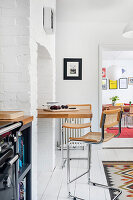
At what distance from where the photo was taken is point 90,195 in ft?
7.48

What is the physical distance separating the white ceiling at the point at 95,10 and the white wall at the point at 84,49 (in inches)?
7.3

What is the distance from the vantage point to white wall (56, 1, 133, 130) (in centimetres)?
443

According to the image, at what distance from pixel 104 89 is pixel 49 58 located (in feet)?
19.8

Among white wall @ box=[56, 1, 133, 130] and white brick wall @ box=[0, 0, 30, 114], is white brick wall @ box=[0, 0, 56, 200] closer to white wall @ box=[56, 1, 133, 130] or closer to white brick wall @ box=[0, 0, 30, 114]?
white brick wall @ box=[0, 0, 30, 114]

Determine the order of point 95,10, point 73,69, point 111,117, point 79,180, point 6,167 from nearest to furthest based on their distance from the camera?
1. point 6,167
2. point 111,117
3. point 79,180
4. point 95,10
5. point 73,69

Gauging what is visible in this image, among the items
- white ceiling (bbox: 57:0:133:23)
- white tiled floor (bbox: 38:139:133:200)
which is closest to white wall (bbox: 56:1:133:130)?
white ceiling (bbox: 57:0:133:23)

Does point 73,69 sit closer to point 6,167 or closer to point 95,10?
point 95,10

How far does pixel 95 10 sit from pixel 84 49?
840 mm

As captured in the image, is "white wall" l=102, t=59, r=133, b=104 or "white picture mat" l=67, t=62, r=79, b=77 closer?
"white picture mat" l=67, t=62, r=79, b=77

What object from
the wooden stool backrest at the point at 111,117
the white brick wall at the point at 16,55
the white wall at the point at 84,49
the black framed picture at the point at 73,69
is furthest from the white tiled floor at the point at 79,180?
the black framed picture at the point at 73,69

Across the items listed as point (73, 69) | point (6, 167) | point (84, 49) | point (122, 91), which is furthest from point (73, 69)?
point (122, 91)

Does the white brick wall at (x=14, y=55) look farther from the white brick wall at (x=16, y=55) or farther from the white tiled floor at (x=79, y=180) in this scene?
the white tiled floor at (x=79, y=180)

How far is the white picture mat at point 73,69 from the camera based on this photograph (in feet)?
14.5

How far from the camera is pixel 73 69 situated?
4434 millimetres
